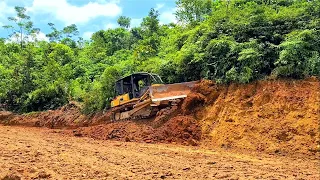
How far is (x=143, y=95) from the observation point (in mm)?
14453

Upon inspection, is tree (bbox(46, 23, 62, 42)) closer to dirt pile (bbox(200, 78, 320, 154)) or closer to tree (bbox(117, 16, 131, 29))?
tree (bbox(117, 16, 131, 29))

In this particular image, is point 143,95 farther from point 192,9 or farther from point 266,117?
point 192,9

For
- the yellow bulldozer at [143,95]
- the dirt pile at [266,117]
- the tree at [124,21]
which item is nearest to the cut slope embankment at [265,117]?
the dirt pile at [266,117]

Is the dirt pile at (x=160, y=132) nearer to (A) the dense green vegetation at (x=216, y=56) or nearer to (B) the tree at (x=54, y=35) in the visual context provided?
(A) the dense green vegetation at (x=216, y=56)

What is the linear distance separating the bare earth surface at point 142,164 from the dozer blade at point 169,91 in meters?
3.22

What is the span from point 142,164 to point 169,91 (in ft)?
19.4

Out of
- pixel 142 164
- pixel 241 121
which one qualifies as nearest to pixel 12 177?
pixel 142 164

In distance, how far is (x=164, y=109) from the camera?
1399 cm

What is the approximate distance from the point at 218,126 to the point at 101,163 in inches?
205

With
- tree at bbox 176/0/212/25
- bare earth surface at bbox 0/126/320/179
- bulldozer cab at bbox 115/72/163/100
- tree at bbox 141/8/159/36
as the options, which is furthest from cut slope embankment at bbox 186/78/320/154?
tree at bbox 141/8/159/36

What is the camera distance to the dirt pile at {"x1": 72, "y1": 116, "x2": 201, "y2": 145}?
12273 mm

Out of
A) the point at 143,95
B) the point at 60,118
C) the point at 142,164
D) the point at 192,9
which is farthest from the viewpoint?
the point at 192,9

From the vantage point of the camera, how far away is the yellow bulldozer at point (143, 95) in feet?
45.2

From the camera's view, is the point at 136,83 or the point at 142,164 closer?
the point at 142,164
